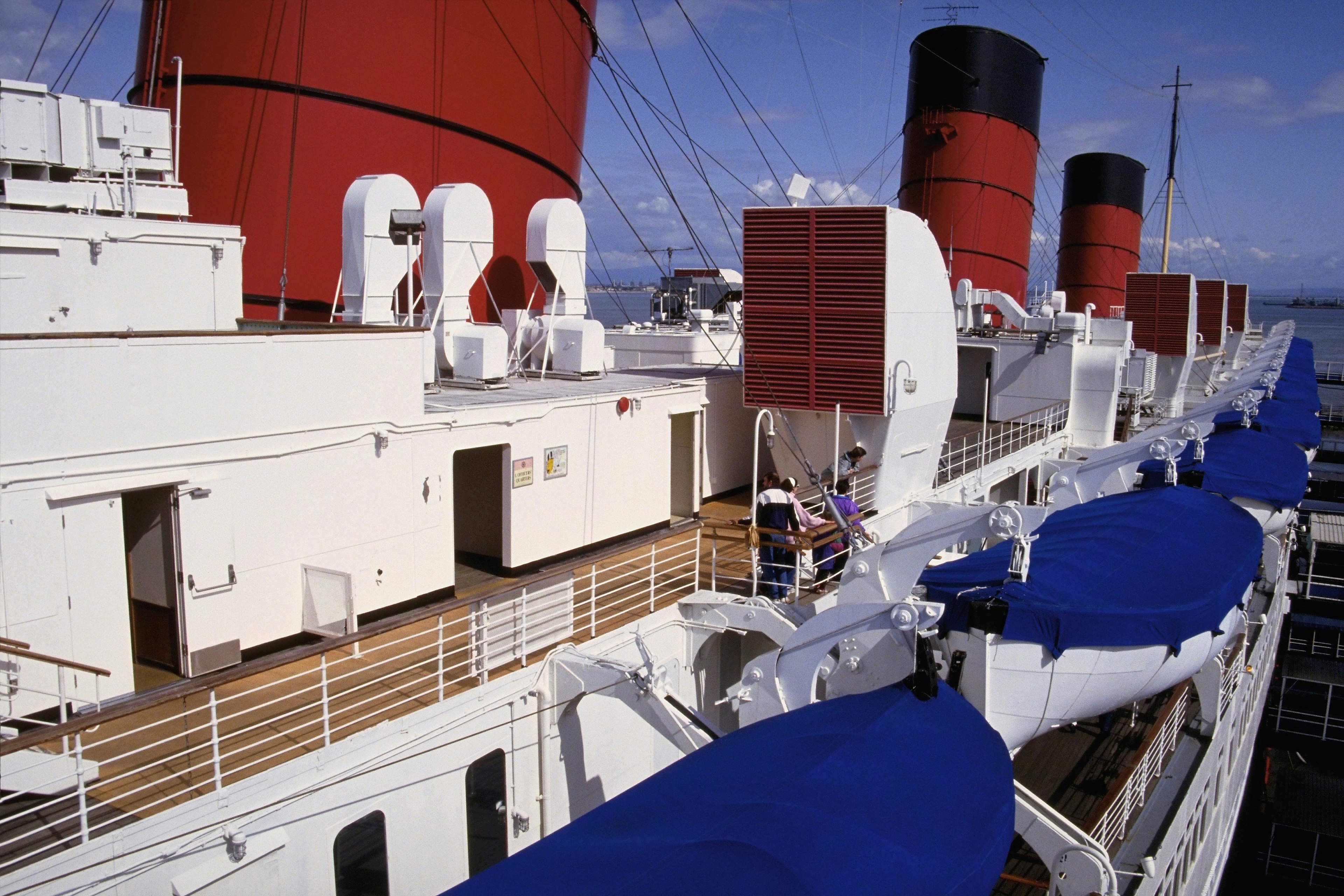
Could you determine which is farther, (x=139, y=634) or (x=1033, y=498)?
(x=1033, y=498)

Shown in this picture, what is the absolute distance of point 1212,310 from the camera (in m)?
34.2

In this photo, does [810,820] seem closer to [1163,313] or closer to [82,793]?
[82,793]

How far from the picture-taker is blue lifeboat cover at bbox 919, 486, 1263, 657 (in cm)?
658

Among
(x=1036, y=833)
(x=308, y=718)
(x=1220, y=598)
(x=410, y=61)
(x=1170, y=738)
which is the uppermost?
(x=410, y=61)

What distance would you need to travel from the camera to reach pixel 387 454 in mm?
7609

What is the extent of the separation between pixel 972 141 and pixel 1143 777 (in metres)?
19.8

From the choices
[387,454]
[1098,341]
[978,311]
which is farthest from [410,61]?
[1098,341]

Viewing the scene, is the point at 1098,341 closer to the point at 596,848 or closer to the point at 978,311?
the point at 978,311

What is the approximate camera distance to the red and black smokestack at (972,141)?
79.0ft

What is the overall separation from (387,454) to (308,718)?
2329 mm

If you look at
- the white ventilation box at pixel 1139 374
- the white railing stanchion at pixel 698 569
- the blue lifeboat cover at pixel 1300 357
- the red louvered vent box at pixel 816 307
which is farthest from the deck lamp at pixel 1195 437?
the blue lifeboat cover at pixel 1300 357

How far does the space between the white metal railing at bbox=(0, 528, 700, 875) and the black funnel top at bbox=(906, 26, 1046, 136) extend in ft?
65.8

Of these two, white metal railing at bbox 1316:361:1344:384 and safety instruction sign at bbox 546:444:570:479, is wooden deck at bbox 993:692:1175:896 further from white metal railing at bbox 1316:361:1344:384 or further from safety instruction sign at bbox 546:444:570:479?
white metal railing at bbox 1316:361:1344:384

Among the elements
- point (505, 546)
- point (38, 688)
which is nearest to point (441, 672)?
point (38, 688)
